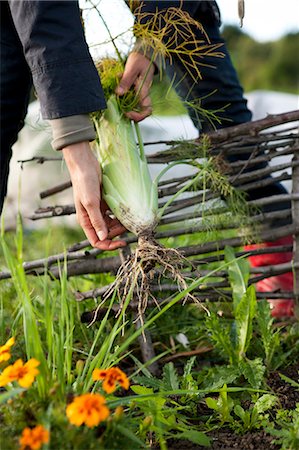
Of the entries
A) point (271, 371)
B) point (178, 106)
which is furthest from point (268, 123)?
point (271, 371)

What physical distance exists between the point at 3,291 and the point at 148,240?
0.94 meters

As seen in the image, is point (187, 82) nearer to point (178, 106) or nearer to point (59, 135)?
point (178, 106)

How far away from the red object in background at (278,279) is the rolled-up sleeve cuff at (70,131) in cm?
90

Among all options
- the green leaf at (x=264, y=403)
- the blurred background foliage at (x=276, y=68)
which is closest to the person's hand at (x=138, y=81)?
the green leaf at (x=264, y=403)

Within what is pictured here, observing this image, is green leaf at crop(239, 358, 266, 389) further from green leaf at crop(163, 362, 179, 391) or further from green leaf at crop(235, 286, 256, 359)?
green leaf at crop(163, 362, 179, 391)

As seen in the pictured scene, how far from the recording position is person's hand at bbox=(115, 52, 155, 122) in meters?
1.96

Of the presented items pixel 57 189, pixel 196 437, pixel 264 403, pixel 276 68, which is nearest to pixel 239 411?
pixel 264 403

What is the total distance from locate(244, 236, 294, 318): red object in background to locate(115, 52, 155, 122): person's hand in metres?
0.69

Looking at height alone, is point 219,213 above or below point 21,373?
below

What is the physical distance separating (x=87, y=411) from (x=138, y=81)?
1170 millimetres

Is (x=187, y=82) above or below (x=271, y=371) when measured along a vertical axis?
above

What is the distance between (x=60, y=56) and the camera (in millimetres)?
1695

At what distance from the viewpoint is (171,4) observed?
82.0 inches

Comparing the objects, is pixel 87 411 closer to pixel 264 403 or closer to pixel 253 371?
pixel 264 403
